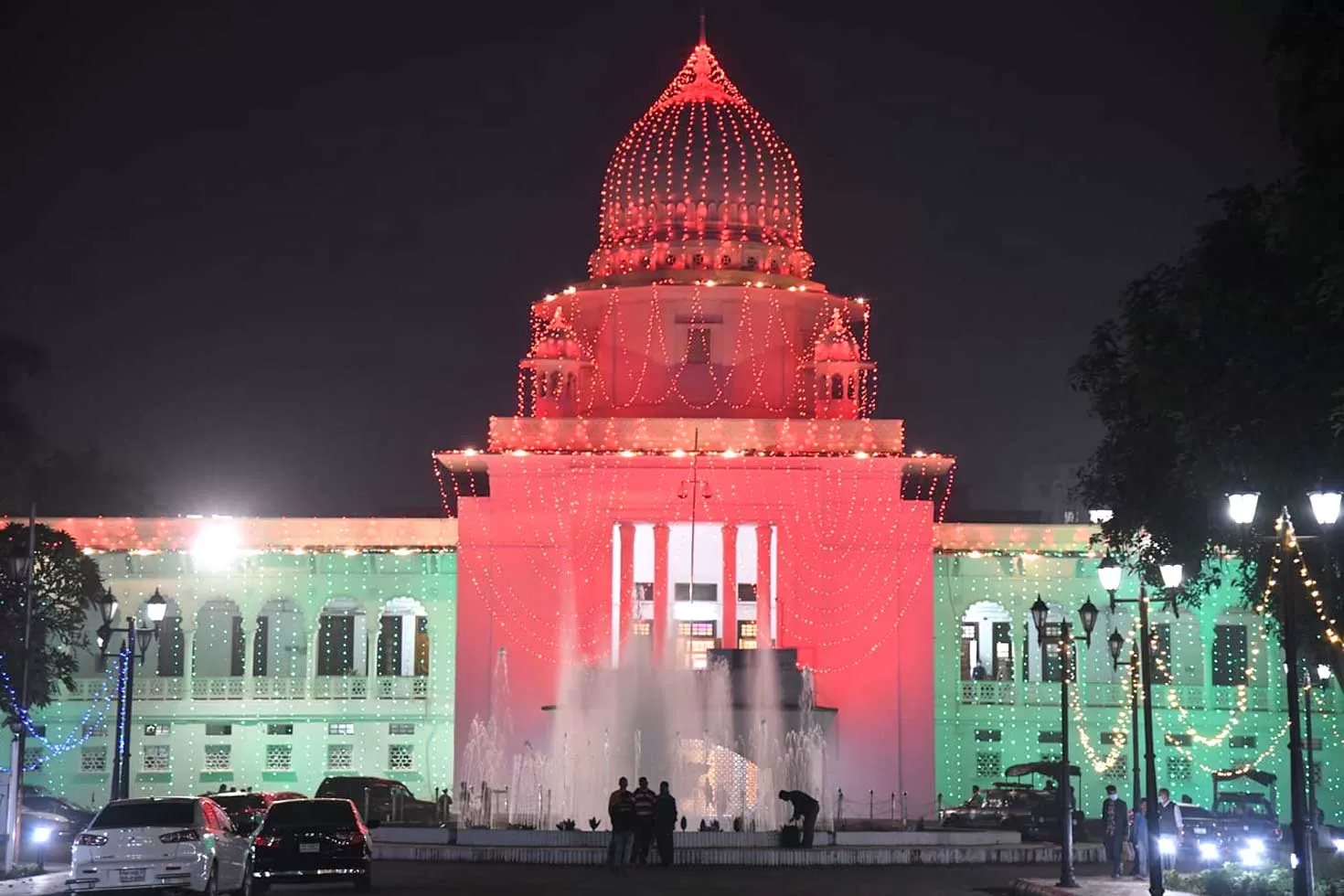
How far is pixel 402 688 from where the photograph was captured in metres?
60.2

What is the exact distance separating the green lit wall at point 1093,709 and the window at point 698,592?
21.1 ft

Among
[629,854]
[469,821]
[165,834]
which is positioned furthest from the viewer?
[469,821]

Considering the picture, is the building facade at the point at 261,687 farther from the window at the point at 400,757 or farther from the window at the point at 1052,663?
the window at the point at 1052,663

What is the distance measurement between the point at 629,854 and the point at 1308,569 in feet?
42.6

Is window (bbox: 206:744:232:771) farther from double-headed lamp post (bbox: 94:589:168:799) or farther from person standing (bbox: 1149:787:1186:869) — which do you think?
person standing (bbox: 1149:787:1186:869)

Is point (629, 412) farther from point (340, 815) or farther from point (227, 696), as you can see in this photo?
point (340, 815)

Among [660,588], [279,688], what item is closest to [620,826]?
[660,588]

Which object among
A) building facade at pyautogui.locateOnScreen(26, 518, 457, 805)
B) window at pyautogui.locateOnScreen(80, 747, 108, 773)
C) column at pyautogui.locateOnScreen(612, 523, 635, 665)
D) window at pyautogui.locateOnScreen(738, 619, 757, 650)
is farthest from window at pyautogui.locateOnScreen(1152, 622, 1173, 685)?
window at pyautogui.locateOnScreen(80, 747, 108, 773)

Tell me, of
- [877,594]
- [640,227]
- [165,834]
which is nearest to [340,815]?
[165,834]

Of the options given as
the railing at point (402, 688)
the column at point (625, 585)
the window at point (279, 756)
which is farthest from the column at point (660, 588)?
the window at point (279, 756)

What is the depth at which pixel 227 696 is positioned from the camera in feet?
198

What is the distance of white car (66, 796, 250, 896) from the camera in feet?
91.2

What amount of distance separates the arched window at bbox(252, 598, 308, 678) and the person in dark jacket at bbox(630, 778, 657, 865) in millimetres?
28758

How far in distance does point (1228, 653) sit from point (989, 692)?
11151 mm
